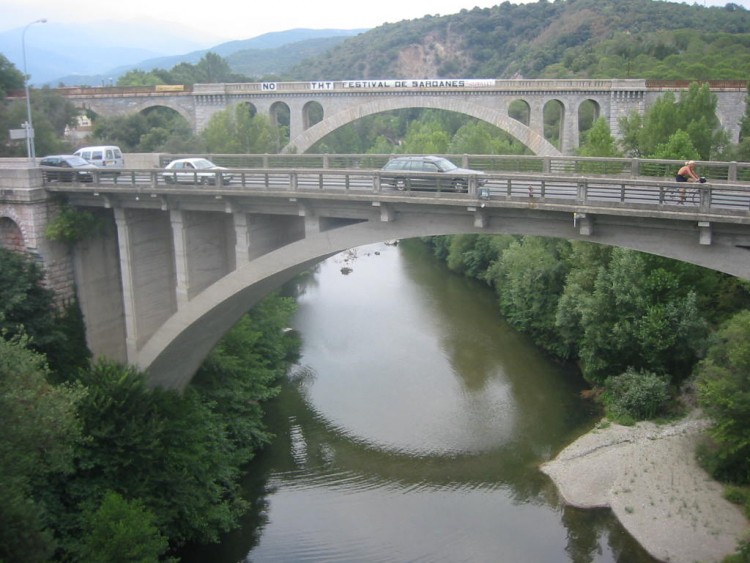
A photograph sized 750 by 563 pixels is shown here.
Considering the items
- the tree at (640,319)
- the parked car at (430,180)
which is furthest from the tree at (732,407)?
the parked car at (430,180)

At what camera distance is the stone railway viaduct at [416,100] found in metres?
43.9

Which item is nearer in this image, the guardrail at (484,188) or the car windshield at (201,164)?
the guardrail at (484,188)

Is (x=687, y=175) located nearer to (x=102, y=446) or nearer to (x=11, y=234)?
(x=102, y=446)

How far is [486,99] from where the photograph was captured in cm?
4969

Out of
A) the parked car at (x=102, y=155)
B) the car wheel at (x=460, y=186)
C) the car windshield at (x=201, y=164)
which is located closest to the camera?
the car wheel at (x=460, y=186)

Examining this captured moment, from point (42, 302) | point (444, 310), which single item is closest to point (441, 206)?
point (42, 302)

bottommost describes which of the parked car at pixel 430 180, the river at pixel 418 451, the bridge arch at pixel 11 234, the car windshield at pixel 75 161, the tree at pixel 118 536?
the river at pixel 418 451

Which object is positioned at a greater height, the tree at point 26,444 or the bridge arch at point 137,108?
the bridge arch at point 137,108

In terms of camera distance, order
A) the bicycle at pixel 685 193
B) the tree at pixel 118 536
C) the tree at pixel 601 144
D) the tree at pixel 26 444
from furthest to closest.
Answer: the tree at pixel 601 144
the tree at pixel 118 536
the bicycle at pixel 685 193
the tree at pixel 26 444

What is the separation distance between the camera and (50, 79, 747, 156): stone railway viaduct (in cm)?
4394

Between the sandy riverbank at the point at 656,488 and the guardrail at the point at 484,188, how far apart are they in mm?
8285

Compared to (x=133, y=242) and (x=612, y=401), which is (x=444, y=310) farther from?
(x=133, y=242)

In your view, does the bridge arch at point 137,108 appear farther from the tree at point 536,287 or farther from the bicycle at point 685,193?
the bicycle at point 685,193

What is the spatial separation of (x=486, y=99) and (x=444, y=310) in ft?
59.4
